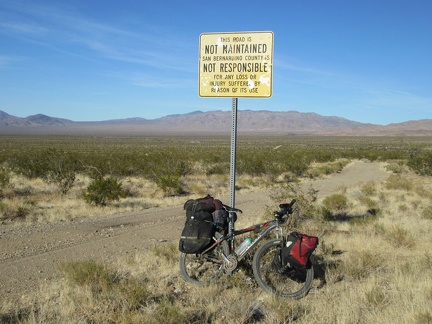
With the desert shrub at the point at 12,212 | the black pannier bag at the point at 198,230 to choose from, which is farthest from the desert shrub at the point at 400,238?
the desert shrub at the point at 12,212

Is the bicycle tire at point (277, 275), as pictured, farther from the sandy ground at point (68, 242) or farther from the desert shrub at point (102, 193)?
the desert shrub at point (102, 193)

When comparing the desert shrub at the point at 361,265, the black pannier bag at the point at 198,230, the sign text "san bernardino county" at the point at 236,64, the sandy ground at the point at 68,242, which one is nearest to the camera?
the black pannier bag at the point at 198,230

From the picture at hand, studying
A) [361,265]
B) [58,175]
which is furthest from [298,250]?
[58,175]

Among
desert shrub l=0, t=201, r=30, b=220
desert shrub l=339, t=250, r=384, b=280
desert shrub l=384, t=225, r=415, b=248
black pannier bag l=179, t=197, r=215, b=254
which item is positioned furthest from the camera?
desert shrub l=0, t=201, r=30, b=220

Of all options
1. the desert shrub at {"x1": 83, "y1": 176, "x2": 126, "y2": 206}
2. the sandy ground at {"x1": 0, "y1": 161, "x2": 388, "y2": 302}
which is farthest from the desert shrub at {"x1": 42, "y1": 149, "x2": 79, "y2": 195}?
the sandy ground at {"x1": 0, "y1": 161, "x2": 388, "y2": 302}

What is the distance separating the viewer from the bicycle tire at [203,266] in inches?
201

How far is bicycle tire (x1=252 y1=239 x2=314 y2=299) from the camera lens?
475 cm

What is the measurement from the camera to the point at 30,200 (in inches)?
527

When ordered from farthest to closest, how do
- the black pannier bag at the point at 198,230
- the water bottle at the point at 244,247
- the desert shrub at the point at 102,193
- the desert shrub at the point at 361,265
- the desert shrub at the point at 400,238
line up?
the desert shrub at the point at 102,193, the desert shrub at the point at 400,238, the desert shrub at the point at 361,265, the water bottle at the point at 244,247, the black pannier bag at the point at 198,230

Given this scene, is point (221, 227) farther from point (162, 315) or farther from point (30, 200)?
point (30, 200)

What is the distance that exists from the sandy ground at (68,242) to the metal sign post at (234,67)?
10.3ft

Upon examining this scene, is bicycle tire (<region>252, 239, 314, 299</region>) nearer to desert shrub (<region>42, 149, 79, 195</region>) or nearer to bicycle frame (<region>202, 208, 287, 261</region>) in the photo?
bicycle frame (<region>202, 208, 287, 261</region>)

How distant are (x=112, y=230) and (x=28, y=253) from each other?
2254 millimetres

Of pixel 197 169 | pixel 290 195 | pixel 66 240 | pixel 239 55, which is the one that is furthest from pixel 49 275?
pixel 197 169
